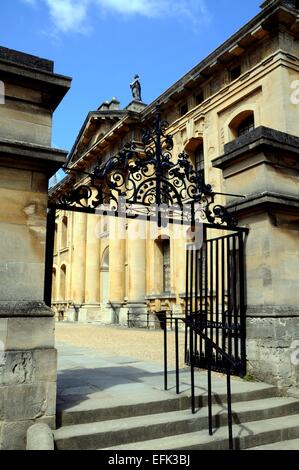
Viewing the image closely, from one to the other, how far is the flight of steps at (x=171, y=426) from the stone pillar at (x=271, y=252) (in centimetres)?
94

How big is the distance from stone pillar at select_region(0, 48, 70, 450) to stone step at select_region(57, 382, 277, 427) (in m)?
0.23

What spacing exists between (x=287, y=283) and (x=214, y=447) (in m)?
2.94

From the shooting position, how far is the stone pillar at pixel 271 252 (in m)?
6.13

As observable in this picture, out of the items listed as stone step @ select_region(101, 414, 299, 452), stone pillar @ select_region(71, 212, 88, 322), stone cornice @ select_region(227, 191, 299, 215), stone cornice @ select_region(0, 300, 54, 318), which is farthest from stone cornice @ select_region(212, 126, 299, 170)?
stone pillar @ select_region(71, 212, 88, 322)

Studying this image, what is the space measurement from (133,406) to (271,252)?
9.86 ft

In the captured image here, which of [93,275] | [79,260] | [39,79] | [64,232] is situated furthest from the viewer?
[64,232]

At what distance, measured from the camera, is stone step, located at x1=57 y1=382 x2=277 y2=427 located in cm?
435

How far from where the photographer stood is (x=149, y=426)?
4.31 m

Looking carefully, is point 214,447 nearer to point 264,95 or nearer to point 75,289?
point 264,95

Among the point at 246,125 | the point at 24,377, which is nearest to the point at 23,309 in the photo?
the point at 24,377

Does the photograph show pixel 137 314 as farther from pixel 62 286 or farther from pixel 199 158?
pixel 62 286

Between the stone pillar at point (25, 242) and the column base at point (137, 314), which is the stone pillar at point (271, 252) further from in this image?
the column base at point (137, 314)

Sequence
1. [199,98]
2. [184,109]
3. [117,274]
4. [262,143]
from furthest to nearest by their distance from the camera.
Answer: [117,274] < [184,109] < [199,98] < [262,143]
